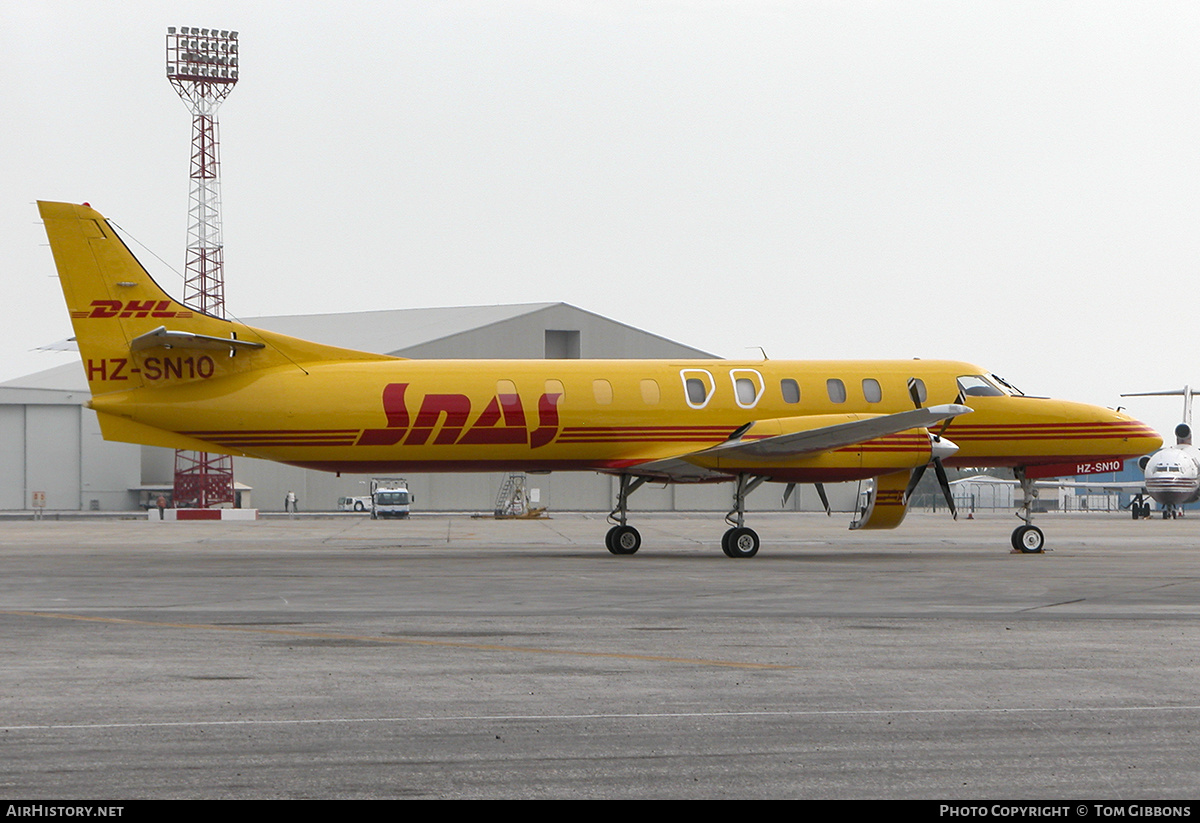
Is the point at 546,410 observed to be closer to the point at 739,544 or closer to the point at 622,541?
the point at 622,541

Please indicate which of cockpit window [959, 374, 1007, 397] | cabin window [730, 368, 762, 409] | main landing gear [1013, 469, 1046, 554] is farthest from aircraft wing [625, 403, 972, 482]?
main landing gear [1013, 469, 1046, 554]

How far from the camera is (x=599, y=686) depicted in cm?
984

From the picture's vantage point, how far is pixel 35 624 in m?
13.7

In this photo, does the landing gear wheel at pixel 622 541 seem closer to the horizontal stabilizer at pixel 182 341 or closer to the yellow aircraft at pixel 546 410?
the yellow aircraft at pixel 546 410

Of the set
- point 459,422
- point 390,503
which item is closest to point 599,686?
point 459,422

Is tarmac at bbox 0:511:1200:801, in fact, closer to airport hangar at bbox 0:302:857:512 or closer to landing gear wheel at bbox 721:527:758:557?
landing gear wheel at bbox 721:527:758:557

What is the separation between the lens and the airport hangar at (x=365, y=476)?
74.2 metres

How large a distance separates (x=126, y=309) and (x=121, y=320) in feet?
0.79

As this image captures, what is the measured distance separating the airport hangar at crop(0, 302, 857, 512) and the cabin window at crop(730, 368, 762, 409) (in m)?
47.4

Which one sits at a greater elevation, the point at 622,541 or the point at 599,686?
the point at 622,541

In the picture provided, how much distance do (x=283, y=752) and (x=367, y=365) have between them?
61.5 ft

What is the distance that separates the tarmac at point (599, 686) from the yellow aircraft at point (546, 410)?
501 centimetres

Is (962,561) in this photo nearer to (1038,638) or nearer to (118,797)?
(1038,638)

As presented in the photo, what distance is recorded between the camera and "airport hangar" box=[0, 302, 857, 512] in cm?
7425
